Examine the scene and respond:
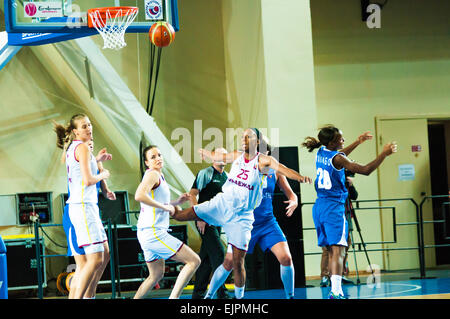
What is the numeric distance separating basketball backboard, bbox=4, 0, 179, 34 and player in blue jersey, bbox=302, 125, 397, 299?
8.92ft

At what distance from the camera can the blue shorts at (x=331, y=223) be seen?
722 centimetres

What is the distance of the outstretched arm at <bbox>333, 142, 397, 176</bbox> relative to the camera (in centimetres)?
691

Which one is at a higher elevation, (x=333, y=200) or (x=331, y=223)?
(x=333, y=200)

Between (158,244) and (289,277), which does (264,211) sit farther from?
(158,244)

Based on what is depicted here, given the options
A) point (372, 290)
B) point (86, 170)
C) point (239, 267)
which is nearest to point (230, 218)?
point (239, 267)

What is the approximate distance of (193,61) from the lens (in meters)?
12.3

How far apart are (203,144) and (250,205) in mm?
5364

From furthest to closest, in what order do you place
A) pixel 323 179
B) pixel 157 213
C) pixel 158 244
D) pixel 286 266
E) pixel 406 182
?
pixel 406 182 → pixel 323 179 → pixel 286 266 → pixel 157 213 → pixel 158 244

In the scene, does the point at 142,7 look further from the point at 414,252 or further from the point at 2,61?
the point at 414,252

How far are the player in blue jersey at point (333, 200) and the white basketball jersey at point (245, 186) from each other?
79 cm

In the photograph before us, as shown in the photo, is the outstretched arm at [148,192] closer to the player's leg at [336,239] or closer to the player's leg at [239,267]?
the player's leg at [239,267]

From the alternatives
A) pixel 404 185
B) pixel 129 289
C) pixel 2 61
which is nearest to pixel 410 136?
pixel 404 185

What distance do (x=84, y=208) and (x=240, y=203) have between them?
1613mm

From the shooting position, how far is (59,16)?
8148mm
